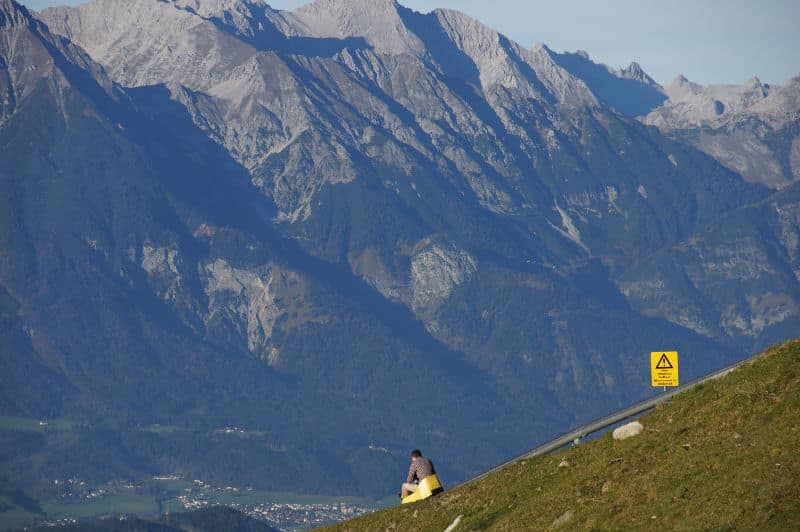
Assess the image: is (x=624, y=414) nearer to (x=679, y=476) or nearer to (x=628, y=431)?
(x=628, y=431)

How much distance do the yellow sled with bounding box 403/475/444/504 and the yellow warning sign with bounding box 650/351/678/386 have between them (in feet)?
33.6

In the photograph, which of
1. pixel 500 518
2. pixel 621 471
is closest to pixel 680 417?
pixel 621 471

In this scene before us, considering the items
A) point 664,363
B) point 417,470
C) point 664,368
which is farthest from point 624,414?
point 417,470

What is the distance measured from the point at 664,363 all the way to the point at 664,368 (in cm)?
45

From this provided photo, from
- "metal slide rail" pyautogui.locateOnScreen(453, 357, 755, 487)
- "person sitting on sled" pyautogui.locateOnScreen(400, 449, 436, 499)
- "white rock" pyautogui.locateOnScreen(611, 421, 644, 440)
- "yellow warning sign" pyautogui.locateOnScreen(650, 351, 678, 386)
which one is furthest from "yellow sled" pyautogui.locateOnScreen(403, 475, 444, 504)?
"yellow warning sign" pyautogui.locateOnScreen(650, 351, 678, 386)

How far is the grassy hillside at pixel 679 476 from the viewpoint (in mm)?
48000

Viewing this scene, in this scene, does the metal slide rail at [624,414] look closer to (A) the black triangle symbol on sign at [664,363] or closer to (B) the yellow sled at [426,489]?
(A) the black triangle symbol on sign at [664,363]

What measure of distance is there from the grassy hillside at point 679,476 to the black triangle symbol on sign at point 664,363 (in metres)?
1.94

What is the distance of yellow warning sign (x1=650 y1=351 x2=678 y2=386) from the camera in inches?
2454

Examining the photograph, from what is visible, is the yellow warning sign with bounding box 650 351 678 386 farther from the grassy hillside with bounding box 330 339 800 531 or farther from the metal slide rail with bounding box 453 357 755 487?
the grassy hillside with bounding box 330 339 800 531

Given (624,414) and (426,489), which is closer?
(624,414)

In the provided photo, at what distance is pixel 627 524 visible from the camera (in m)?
49.7

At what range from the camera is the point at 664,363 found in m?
63.0

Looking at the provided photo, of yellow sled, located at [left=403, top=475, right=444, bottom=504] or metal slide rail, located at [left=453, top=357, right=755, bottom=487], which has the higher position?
metal slide rail, located at [left=453, top=357, right=755, bottom=487]
